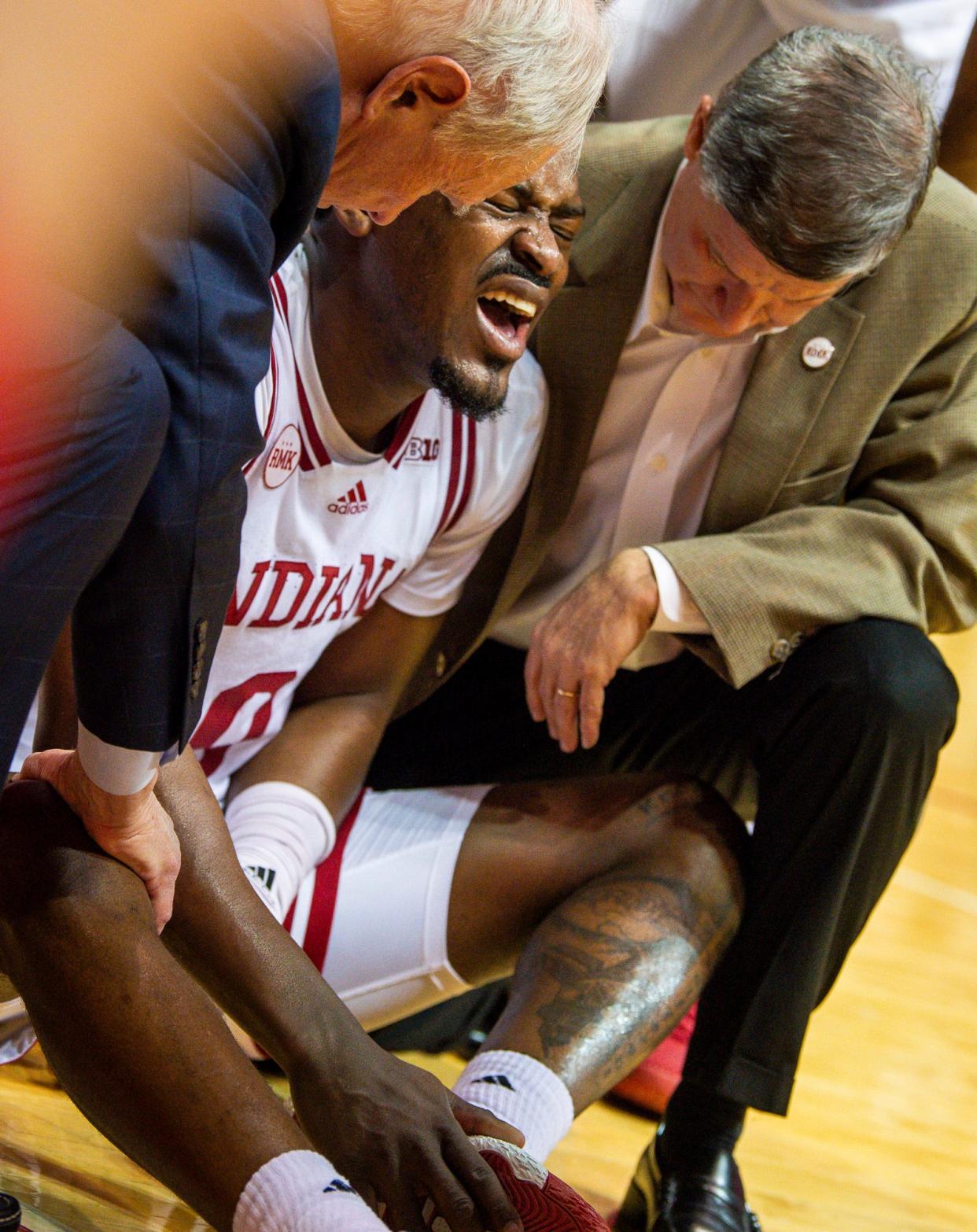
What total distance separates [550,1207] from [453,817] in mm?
673

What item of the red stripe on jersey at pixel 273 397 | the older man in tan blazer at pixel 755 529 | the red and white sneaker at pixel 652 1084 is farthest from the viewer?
the red and white sneaker at pixel 652 1084

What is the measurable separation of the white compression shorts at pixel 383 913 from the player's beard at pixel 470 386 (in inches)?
19.0

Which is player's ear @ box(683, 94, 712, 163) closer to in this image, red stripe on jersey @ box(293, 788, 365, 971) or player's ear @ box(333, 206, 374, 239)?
player's ear @ box(333, 206, 374, 239)

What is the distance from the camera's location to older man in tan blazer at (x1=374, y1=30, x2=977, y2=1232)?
1.47 m

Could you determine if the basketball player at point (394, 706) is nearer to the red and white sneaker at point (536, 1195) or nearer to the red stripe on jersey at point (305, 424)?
the red stripe on jersey at point (305, 424)

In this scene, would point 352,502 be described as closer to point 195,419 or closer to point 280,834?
point 280,834

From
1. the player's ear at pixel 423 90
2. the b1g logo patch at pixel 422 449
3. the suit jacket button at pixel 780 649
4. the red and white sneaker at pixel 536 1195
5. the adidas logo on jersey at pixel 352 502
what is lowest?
the red and white sneaker at pixel 536 1195

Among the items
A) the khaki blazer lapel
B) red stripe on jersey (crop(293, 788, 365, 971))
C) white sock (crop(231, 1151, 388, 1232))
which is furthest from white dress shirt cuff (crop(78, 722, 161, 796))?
the khaki blazer lapel

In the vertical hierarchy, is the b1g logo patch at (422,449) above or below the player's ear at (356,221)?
below

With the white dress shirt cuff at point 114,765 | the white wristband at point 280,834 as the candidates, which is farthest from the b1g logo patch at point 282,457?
the white dress shirt cuff at point 114,765

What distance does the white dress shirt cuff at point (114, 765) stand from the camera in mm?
931

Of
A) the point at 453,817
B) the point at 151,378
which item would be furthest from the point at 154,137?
the point at 453,817

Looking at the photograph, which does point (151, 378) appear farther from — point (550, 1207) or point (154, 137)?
point (550, 1207)

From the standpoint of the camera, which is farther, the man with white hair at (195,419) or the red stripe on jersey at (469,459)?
the red stripe on jersey at (469,459)
